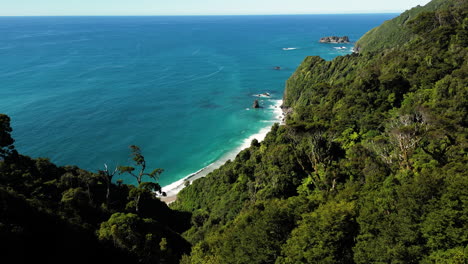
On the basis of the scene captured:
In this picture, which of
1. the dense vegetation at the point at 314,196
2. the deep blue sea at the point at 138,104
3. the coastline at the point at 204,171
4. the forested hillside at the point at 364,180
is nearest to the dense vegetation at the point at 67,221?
the dense vegetation at the point at 314,196

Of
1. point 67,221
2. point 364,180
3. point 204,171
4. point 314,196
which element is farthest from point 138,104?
point 364,180

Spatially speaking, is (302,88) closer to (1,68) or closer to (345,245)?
(345,245)

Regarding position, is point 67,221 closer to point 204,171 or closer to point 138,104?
point 204,171

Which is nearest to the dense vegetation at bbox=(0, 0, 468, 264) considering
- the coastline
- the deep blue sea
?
the coastline

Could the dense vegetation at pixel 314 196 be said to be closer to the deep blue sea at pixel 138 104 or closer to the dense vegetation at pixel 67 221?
the dense vegetation at pixel 67 221

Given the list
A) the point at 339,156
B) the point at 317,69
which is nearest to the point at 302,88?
the point at 317,69

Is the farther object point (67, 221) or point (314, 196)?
point (314, 196)
